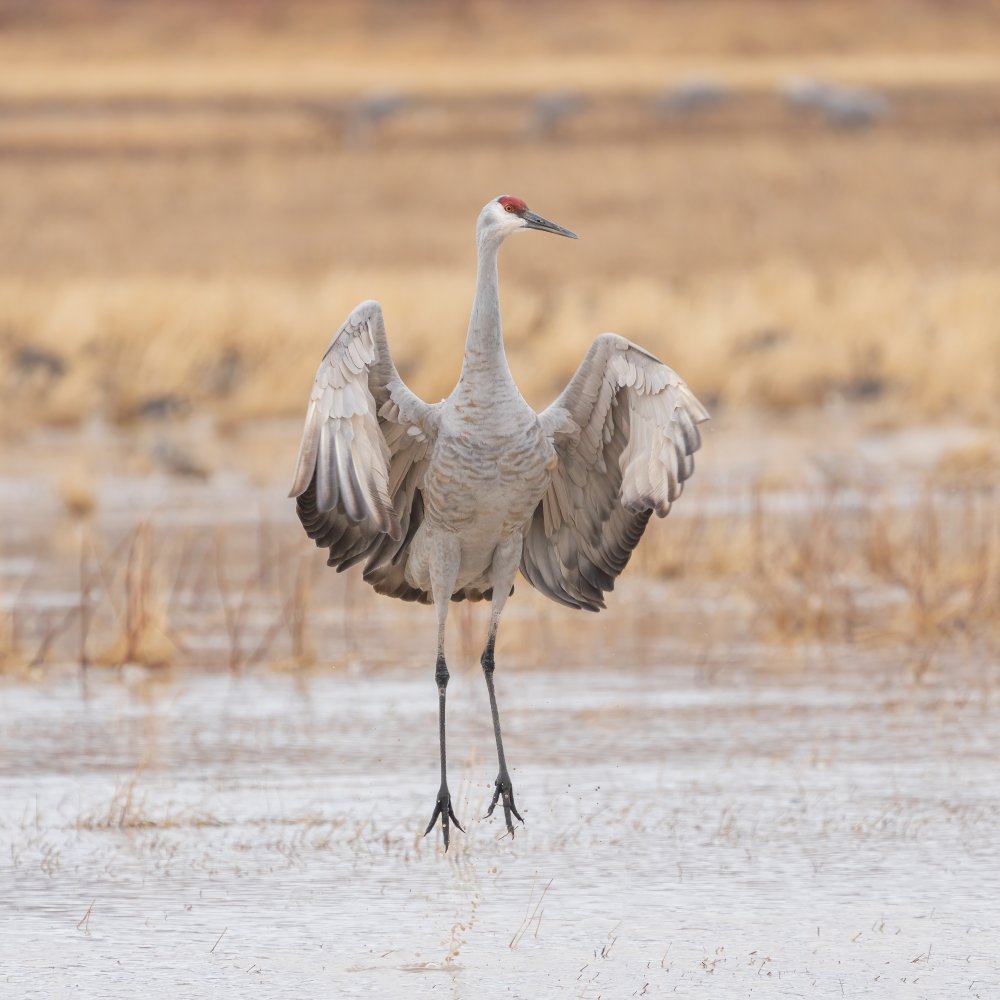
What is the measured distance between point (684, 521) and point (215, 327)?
10924mm

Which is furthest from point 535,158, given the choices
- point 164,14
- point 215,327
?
point 164,14

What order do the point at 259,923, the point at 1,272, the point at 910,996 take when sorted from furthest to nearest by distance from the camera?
the point at 1,272 → the point at 259,923 → the point at 910,996

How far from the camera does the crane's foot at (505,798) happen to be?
24.0ft

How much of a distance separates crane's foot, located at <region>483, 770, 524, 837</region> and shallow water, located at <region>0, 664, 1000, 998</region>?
0.08 m

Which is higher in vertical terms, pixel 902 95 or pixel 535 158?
pixel 902 95

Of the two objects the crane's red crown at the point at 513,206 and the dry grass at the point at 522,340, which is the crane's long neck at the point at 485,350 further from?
the dry grass at the point at 522,340

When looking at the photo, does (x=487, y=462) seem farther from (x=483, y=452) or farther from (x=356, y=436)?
(x=356, y=436)

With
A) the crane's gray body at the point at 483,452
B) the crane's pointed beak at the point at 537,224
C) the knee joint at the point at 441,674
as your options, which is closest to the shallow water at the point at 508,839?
the knee joint at the point at 441,674

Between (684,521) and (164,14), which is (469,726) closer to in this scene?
(684,521)

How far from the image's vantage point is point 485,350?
25.1ft

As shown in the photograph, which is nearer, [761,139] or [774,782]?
[774,782]

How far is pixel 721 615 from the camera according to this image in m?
11.4

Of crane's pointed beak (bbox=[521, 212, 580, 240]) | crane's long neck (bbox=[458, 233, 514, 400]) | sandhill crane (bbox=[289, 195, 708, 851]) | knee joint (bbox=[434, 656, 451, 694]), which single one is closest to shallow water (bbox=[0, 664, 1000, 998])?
knee joint (bbox=[434, 656, 451, 694])

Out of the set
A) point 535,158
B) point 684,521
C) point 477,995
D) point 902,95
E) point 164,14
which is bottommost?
point 477,995
